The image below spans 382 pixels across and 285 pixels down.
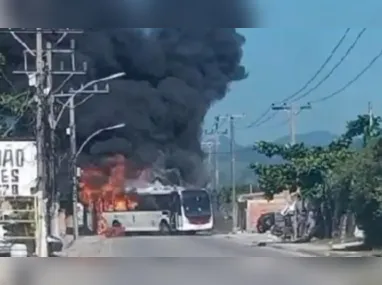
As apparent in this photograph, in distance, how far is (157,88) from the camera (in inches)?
262

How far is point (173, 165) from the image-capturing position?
654 centimetres

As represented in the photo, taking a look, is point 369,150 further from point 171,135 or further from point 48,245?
point 48,245

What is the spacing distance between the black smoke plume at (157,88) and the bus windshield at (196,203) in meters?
0.07

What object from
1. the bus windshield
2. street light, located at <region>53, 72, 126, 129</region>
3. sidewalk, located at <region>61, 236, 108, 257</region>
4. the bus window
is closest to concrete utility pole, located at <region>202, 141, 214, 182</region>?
the bus windshield

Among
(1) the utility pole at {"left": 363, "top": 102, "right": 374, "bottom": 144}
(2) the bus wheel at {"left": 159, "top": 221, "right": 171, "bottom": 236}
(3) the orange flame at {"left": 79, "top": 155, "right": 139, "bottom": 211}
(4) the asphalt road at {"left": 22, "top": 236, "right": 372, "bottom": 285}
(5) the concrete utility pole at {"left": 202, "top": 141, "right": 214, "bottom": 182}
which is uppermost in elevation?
(1) the utility pole at {"left": 363, "top": 102, "right": 374, "bottom": 144}

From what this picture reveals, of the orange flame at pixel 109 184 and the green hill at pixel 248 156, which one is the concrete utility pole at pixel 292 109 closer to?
the green hill at pixel 248 156

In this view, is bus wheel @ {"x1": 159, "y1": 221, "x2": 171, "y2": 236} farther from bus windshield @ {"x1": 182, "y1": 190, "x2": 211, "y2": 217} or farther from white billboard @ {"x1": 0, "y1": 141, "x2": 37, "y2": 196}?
white billboard @ {"x1": 0, "y1": 141, "x2": 37, "y2": 196}

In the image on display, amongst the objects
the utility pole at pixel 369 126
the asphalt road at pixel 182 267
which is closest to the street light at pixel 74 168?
the asphalt road at pixel 182 267

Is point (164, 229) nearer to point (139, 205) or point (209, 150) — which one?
point (139, 205)

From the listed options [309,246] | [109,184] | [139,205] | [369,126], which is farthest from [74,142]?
[369,126]

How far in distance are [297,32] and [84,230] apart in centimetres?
147

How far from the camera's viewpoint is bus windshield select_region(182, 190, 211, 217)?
6562mm

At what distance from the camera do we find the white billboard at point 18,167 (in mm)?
6398

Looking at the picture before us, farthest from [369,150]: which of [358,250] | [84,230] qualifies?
[84,230]
